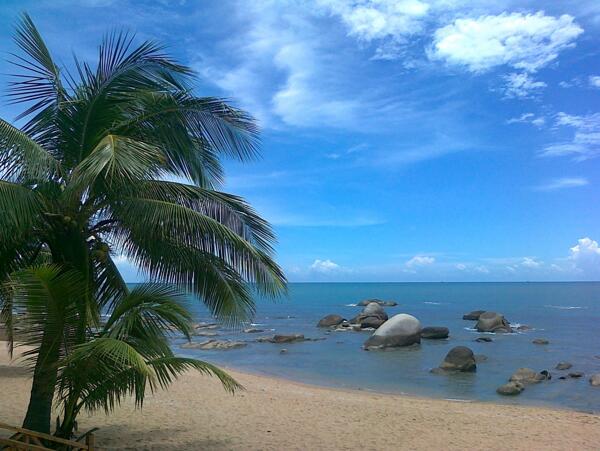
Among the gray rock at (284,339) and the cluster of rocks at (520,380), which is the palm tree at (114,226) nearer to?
the cluster of rocks at (520,380)

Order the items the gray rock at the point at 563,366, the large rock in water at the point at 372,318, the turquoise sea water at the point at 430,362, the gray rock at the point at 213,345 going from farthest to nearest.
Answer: the large rock in water at the point at 372,318
the gray rock at the point at 213,345
the gray rock at the point at 563,366
the turquoise sea water at the point at 430,362

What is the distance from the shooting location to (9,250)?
7.18 metres

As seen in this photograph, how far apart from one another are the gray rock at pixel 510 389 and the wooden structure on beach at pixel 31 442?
16.5 m

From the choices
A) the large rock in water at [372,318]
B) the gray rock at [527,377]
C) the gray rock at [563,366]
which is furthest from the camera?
the large rock in water at [372,318]

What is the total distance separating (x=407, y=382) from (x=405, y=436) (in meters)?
10.9

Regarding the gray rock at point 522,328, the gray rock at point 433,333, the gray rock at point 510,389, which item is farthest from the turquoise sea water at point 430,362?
the gray rock at point 522,328

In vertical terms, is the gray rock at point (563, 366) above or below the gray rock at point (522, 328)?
below

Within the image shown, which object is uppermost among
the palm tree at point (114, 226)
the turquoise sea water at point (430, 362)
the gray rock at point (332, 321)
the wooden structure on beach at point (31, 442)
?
the palm tree at point (114, 226)

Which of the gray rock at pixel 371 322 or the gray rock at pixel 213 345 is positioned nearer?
the gray rock at pixel 213 345

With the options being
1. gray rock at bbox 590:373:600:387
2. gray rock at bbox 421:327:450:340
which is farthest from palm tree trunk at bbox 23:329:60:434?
gray rock at bbox 421:327:450:340

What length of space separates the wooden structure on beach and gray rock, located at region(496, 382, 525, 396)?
16.5 m


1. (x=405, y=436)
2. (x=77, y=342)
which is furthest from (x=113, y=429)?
(x=405, y=436)

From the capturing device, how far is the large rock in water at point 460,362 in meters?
23.9

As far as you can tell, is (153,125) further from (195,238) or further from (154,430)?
(154,430)
